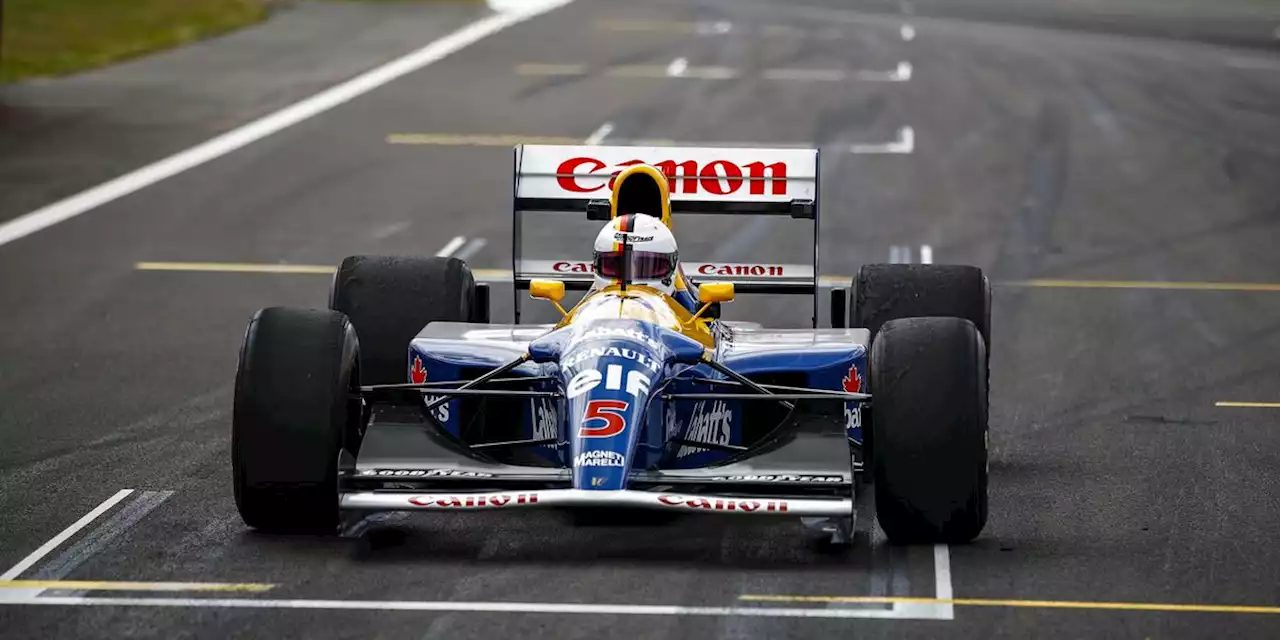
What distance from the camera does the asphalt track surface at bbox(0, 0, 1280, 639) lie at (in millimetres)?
10922

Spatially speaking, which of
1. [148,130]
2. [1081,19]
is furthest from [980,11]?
[148,130]

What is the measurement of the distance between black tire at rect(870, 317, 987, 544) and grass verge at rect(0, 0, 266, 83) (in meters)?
27.9

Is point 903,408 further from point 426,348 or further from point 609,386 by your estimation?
point 426,348

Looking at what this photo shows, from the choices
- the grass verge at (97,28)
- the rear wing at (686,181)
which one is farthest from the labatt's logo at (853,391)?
the grass verge at (97,28)

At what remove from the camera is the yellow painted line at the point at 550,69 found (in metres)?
39.1

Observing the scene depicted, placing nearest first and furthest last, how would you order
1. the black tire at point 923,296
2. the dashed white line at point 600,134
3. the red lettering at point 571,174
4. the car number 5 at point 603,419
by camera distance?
the car number 5 at point 603,419 < the black tire at point 923,296 < the red lettering at point 571,174 < the dashed white line at point 600,134

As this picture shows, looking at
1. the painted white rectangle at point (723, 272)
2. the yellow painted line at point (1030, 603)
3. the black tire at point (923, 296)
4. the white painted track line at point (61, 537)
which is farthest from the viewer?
the painted white rectangle at point (723, 272)

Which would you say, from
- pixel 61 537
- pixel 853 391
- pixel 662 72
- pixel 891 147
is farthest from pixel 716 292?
pixel 662 72

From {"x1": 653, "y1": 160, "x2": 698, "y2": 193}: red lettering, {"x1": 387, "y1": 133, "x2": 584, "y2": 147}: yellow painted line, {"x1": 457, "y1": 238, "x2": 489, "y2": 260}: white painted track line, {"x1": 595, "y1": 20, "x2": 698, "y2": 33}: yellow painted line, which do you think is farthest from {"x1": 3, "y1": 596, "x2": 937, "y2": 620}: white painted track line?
{"x1": 595, "y1": 20, "x2": 698, "y2": 33}: yellow painted line

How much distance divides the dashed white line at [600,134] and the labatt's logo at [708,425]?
1868 cm

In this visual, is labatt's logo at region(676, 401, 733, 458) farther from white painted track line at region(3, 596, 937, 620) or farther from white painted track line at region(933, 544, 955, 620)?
white painted track line at region(3, 596, 937, 620)

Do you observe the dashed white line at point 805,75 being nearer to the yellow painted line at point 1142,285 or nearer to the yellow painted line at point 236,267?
the yellow painted line at point 1142,285

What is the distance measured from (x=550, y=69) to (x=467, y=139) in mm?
8122

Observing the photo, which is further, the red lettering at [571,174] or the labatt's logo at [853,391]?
the red lettering at [571,174]
